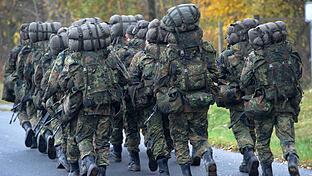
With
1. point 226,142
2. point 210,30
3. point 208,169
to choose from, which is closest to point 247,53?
point 208,169

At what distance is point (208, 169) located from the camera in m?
11.8

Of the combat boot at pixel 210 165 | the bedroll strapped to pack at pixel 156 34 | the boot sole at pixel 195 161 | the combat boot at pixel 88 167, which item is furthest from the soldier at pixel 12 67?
the combat boot at pixel 210 165

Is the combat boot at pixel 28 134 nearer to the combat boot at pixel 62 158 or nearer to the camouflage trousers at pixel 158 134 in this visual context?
the combat boot at pixel 62 158

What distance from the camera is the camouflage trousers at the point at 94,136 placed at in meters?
12.0

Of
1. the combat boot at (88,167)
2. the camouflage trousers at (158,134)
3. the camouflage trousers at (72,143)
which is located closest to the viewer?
the combat boot at (88,167)

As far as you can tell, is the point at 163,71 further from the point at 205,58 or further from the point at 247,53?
the point at 247,53

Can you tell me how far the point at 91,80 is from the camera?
1195 centimetres

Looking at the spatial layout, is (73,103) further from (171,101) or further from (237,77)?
(237,77)

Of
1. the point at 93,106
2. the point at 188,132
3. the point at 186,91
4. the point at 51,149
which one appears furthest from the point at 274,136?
the point at 93,106

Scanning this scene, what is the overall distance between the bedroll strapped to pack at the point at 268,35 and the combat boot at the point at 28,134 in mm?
5911

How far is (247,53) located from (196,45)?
3.82 feet

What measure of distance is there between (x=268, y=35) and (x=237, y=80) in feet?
4.46

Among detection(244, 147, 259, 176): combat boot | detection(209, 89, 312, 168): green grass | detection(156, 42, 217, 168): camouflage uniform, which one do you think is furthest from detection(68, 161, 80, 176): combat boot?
detection(209, 89, 312, 168): green grass

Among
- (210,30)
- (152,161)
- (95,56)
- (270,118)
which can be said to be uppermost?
(95,56)
